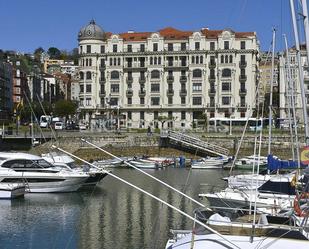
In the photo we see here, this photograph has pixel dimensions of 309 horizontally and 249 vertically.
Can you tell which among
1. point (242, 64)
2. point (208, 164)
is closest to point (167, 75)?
point (242, 64)

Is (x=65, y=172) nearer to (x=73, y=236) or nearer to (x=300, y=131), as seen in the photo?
(x=73, y=236)

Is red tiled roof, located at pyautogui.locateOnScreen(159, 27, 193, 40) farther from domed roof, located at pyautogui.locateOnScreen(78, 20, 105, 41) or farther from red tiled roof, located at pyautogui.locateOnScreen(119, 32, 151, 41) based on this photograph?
domed roof, located at pyautogui.locateOnScreen(78, 20, 105, 41)

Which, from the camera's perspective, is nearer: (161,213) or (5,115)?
(161,213)

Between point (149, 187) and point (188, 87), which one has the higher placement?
point (188, 87)

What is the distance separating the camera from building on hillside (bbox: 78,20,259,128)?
133m

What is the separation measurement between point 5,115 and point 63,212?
130 metres

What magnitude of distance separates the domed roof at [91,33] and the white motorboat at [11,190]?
320ft

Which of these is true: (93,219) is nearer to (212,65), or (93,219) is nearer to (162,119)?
(162,119)

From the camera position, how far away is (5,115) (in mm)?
165750

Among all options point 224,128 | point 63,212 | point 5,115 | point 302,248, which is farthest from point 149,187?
point 5,115

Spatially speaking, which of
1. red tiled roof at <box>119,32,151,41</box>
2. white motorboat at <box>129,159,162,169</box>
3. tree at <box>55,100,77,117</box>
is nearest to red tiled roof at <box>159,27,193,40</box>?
red tiled roof at <box>119,32,151,41</box>

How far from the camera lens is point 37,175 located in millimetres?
48781

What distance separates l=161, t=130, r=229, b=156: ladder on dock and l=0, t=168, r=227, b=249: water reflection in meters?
40.4

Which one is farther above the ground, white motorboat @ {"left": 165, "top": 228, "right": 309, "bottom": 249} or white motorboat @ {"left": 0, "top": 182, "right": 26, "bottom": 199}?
white motorboat @ {"left": 165, "top": 228, "right": 309, "bottom": 249}
